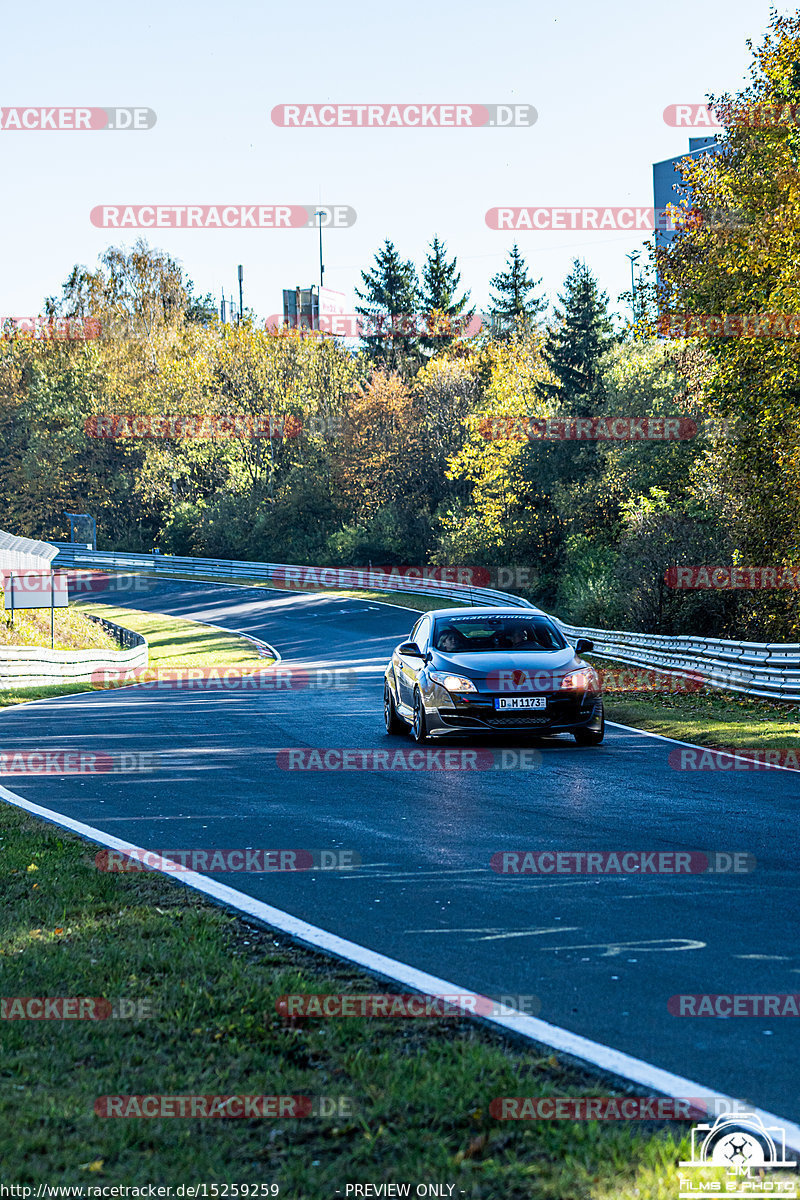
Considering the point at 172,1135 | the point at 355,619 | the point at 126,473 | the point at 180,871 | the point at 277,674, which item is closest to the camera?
the point at 172,1135

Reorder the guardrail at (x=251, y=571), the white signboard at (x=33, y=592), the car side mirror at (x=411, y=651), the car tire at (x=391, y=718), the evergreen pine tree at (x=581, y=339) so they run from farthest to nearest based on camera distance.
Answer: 1. the evergreen pine tree at (x=581, y=339)
2. the guardrail at (x=251, y=571)
3. the white signboard at (x=33, y=592)
4. the car tire at (x=391, y=718)
5. the car side mirror at (x=411, y=651)

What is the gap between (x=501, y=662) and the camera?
1443 cm

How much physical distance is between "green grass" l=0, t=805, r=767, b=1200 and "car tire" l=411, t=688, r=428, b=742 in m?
8.36

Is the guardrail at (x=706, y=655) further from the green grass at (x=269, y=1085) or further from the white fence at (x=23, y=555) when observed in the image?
the white fence at (x=23, y=555)

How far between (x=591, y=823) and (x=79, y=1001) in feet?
17.4

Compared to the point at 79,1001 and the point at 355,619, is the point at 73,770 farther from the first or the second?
the point at 355,619

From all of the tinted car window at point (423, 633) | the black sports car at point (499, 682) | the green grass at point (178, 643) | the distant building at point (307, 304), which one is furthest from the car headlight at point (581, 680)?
the distant building at point (307, 304)

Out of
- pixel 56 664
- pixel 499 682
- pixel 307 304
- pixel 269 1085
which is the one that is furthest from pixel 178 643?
pixel 307 304

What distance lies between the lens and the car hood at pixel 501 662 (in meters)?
14.3

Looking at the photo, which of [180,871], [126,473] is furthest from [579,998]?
[126,473]

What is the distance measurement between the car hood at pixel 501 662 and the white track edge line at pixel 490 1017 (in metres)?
A: 6.22

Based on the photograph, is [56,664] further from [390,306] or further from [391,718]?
[390,306]

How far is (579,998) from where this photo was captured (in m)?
5.35

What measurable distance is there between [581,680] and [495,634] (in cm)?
154
